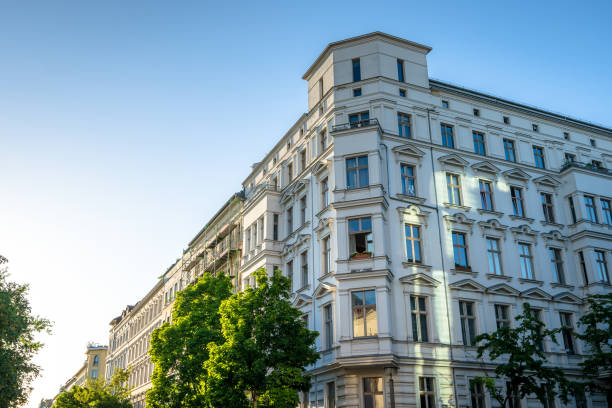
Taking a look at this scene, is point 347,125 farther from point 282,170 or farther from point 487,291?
point 487,291

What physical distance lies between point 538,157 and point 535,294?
411 inches

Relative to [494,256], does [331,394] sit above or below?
below

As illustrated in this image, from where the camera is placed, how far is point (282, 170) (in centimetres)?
4328

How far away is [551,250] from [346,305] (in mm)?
A: 15820

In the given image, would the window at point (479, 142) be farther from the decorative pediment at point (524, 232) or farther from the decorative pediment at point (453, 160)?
the decorative pediment at point (524, 232)

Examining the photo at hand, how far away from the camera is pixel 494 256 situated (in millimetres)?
34719

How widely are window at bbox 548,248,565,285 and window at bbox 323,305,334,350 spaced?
50.1 ft

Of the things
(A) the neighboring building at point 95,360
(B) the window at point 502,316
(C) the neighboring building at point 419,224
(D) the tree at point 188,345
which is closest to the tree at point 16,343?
(D) the tree at point 188,345

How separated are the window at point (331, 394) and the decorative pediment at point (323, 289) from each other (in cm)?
493

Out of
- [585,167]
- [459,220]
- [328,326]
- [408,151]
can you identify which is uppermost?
[585,167]

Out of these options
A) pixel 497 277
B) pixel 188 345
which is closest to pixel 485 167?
pixel 497 277

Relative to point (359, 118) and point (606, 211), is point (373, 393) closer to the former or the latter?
point (359, 118)

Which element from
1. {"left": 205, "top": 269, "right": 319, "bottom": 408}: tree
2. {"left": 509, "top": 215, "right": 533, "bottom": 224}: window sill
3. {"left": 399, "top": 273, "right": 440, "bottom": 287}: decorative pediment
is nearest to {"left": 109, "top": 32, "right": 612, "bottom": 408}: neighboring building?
{"left": 399, "top": 273, "right": 440, "bottom": 287}: decorative pediment

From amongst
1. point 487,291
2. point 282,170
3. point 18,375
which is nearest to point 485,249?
point 487,291
